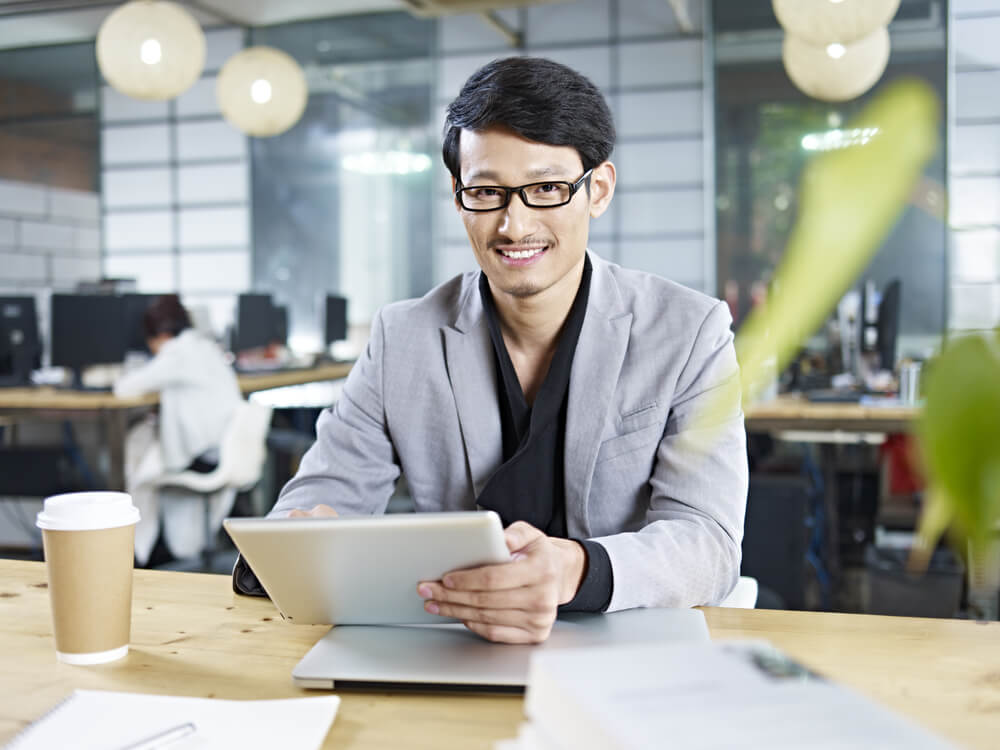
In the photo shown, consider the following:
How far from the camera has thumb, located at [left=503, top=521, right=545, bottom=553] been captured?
3.29ft

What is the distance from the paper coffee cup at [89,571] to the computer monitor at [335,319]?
531cm

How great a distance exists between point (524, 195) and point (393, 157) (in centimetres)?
573

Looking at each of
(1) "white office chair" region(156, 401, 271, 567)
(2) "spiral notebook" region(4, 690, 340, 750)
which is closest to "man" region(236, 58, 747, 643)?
(2) "spiral notebook" region(4, 690, 340, 750)

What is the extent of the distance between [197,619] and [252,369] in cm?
426

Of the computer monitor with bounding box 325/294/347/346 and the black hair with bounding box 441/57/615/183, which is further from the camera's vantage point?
the computer monitor with bounding box 325/294/347/346

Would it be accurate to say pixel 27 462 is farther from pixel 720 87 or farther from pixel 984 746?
pixel 720 87

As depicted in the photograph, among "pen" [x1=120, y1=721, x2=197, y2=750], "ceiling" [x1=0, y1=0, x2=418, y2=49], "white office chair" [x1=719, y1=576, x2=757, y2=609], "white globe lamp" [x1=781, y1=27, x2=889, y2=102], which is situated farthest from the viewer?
"ceiling" [x1=0, y1=0, x2=418, y2=49]

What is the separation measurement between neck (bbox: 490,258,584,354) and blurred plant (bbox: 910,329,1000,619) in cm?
116

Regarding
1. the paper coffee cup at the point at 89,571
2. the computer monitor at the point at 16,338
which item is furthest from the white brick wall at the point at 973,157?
the paper coffee cup at the point at 89,571

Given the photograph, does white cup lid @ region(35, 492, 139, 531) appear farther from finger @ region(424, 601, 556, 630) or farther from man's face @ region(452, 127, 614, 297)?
man's face @ region(452, 127, 614, 297)

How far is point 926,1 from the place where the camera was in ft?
18.9

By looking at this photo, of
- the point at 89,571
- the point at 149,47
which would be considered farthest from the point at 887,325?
the point at 89,571

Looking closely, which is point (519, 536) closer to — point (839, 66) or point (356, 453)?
point (356, 453)

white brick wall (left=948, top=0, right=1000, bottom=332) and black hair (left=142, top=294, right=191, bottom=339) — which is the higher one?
white brick wall (left=948, top=0, right=1000, bottom=332)
